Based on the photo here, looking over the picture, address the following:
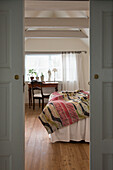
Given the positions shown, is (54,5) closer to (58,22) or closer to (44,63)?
(58,22)

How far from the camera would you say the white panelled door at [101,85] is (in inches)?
68.4

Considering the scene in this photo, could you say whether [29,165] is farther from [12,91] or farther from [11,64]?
[11,64]

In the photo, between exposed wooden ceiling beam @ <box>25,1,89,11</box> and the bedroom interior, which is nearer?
the bedroom interior

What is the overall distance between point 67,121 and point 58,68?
15.0ft

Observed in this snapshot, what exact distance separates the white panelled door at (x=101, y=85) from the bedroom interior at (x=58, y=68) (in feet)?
2.45

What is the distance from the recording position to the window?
24.8 feet

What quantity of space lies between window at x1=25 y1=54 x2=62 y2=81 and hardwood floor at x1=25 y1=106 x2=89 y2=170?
407 cm

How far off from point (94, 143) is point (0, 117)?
89 centimetres

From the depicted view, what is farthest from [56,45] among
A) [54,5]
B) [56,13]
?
[54,5]

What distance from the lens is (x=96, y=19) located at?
174 centimetres

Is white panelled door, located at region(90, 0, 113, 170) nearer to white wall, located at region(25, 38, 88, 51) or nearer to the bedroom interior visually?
the bedroom interior

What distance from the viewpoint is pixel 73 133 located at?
3.31m


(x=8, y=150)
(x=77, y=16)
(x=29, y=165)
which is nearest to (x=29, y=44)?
(x=77, y=16)

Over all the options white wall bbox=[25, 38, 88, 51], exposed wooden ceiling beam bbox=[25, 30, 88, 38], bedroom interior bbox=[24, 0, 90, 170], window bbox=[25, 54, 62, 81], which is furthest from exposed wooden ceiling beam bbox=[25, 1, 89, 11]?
window bbox=[25, 54, 62, 81]
